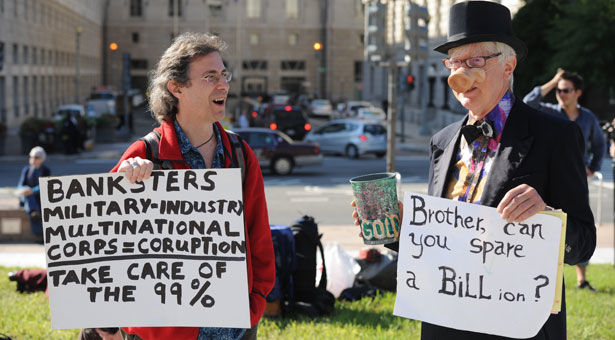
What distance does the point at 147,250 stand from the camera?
11.5 feet

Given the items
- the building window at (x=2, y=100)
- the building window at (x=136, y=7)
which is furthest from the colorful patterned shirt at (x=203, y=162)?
the building window at (x=136, y=7)

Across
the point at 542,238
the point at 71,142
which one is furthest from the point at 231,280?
the point at 71,142

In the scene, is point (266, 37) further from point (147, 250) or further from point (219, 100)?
point (147, 250)

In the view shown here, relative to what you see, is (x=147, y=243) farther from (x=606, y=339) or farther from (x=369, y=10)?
(x=369, y=10)

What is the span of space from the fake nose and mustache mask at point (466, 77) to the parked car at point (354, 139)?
26038 millimetres

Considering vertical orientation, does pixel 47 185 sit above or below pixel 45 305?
above

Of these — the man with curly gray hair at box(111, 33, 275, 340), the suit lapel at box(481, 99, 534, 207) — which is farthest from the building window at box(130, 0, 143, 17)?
the suit lapel at box(481, 99, 534, 207)

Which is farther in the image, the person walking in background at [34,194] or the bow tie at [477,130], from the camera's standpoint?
the person walking in background at [34,194]

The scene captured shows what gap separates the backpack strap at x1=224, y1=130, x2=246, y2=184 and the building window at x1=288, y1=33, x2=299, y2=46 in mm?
85343

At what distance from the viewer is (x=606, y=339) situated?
22.1 ft

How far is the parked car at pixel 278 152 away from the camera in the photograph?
79.0ft

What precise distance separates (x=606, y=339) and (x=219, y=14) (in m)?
83.3

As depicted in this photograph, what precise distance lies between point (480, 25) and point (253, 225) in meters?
1.29

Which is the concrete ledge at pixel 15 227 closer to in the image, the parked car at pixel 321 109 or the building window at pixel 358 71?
the parked car at pixel 321 109
